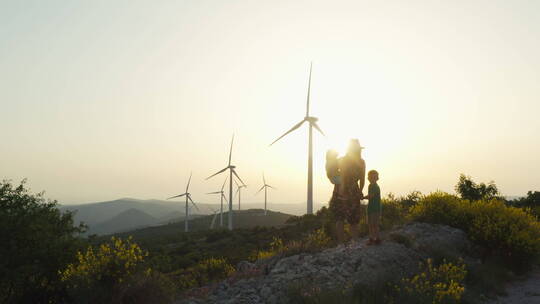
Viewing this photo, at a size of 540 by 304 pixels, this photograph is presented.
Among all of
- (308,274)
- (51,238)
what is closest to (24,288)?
(51,238)

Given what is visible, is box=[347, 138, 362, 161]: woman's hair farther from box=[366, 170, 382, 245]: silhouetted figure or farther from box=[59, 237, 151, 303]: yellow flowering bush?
box=[59, 237, 151, 303]: yellow flowering bush

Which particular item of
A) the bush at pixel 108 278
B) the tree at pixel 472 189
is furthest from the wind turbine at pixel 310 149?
the bush at pixel 108 278

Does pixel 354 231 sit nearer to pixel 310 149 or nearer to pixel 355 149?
pixel 355 149

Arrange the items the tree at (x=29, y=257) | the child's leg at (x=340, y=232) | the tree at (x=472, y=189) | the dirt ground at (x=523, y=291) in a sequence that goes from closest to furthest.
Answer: the dirt ground at (x=523, y=291), the tree at (x=29, y=257), the child's leg at (x=340, y=232), the tree at (x=472, y=189)

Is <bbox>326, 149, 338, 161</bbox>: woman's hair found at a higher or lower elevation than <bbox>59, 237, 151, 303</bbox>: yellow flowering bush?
higher

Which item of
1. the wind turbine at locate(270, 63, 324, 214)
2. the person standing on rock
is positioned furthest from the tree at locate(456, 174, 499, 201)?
the person standing on rock

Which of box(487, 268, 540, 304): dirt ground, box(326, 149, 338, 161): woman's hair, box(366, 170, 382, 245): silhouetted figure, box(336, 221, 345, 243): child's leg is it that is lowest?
box(487, 268, 540, 304): dirt ground

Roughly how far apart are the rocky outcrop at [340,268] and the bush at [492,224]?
108 centimetres

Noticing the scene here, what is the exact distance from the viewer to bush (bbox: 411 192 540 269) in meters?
13.0

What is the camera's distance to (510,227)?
A: 43.8 ft

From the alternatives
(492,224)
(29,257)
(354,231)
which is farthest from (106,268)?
(492,224)

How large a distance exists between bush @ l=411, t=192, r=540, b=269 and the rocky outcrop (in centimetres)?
108

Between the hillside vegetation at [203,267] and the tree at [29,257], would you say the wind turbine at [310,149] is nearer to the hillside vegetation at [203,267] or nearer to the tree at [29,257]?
the hillside vegetation at [203,267]

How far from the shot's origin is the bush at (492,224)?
1305 cm
